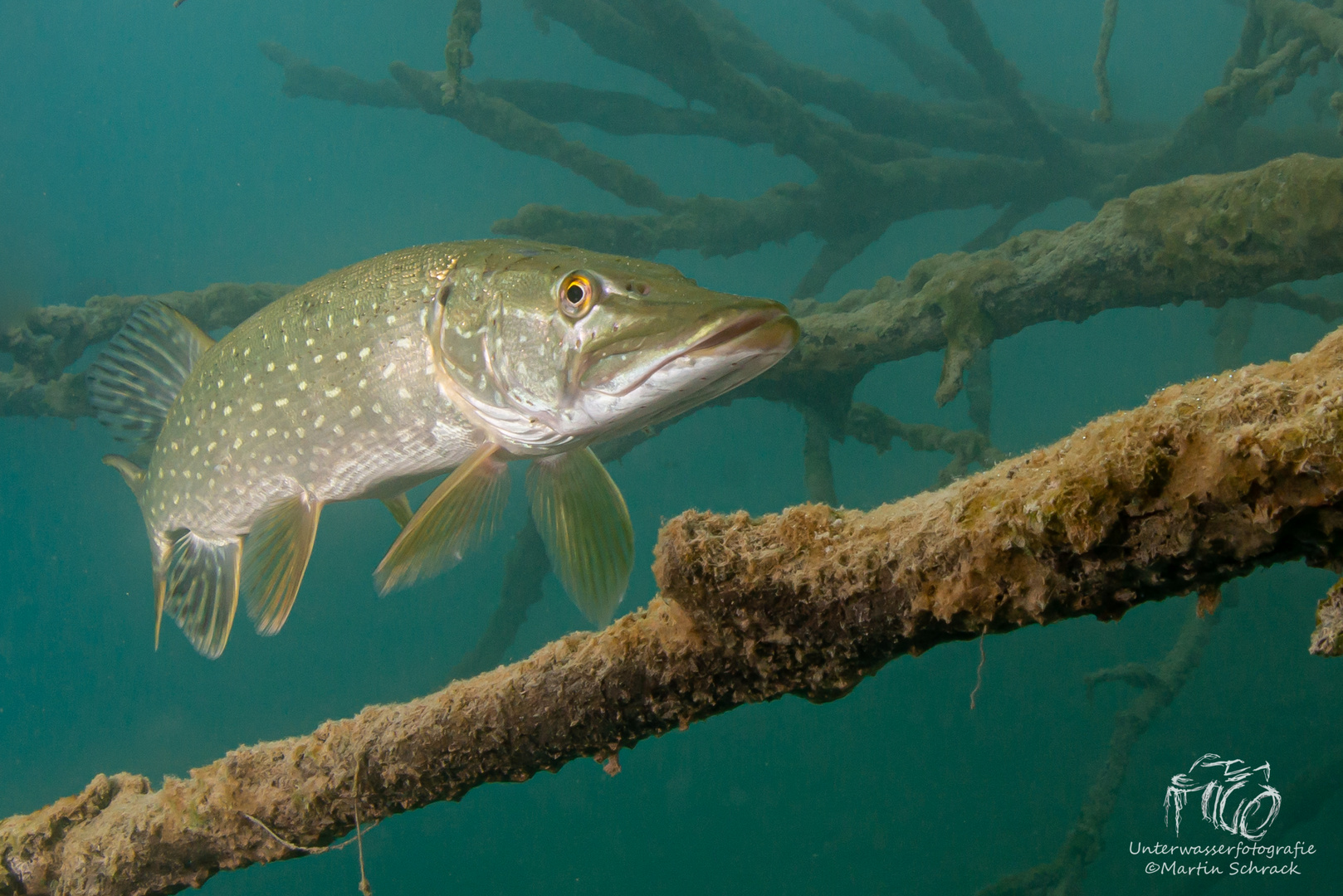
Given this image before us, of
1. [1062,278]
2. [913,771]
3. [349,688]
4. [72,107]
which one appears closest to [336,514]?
[349,688]

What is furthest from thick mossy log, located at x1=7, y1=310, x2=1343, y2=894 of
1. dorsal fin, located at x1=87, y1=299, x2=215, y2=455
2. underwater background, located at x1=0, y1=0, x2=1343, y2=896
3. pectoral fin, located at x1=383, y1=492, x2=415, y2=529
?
dorsal fin, located at x1=87, y1=299, x2=215, y2=455

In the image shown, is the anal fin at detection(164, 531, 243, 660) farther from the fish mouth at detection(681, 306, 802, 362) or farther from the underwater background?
the fish mouth at detection(681, 306, 802, 362)

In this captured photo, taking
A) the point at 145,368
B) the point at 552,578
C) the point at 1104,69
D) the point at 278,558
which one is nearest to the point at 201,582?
the point at 278,558

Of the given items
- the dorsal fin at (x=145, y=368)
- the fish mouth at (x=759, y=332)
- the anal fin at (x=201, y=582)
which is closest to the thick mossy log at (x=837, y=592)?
the fish mouth at (x=759, y=332)

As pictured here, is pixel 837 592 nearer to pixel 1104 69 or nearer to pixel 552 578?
pixel 1104 69

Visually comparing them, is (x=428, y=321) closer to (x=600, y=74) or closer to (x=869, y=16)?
(x=869, y=16)

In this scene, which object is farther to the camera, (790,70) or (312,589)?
(312,589)
